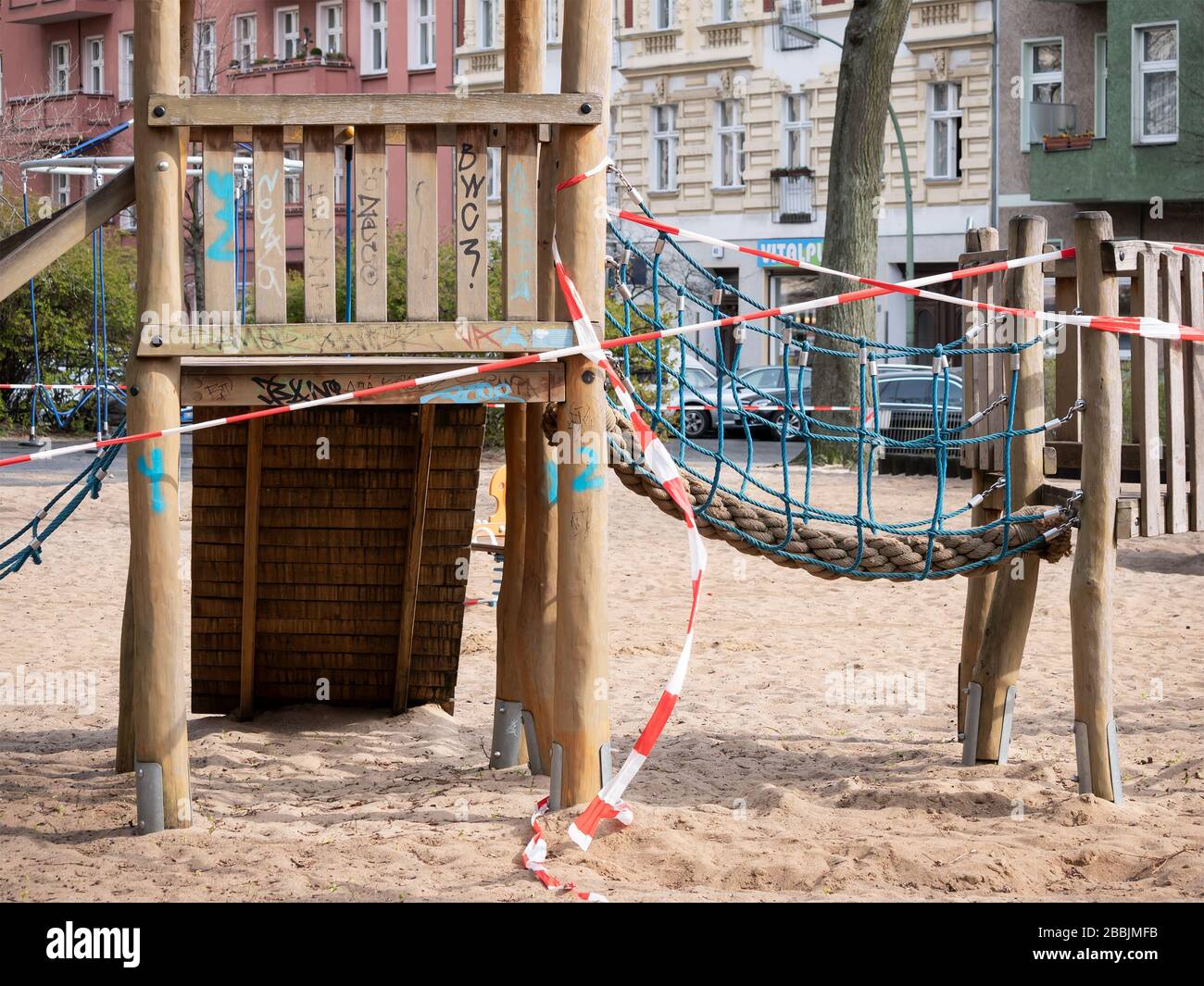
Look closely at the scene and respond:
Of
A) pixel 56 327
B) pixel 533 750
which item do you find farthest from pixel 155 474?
pixel 56 327

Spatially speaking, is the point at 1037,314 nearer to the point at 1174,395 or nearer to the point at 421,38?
the point at 1174,395

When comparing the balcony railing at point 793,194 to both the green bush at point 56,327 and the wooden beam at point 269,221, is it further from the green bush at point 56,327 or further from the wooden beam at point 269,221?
the wooden beam at point 269,221

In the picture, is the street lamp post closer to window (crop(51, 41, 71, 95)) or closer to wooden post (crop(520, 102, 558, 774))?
window (crop(51, 41, 71, 95))

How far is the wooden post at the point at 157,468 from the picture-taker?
558cm

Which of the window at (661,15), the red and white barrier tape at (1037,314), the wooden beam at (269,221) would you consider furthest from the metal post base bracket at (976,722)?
the window at (661,15)

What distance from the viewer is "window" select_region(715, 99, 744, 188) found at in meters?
36.6

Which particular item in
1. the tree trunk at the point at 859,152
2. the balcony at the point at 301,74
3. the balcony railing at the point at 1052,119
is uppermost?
the balcony at the point at 301,74

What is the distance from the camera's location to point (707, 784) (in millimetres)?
6613

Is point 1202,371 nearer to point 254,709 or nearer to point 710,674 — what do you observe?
point 710,674

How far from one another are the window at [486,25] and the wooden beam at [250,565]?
3362 cm

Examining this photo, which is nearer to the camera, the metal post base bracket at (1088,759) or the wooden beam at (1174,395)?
the metal post base bracket at (1088,759)

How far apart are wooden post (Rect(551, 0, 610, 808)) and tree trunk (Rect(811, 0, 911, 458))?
14.5m

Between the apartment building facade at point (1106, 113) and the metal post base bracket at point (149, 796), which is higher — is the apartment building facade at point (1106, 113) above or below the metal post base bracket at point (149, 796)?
above

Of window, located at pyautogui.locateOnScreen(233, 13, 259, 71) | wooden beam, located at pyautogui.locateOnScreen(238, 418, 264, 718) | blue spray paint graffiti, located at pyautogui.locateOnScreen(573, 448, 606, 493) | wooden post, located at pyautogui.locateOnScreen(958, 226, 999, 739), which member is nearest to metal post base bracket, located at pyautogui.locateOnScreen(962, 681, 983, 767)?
wooden post, located at pyautogui.locateOnScreen(958, 226, 999, 739)
